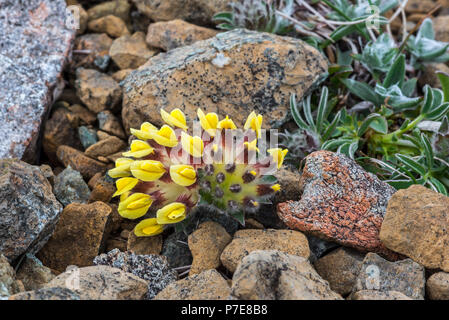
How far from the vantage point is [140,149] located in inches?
107

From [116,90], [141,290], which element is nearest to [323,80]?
[116,90]

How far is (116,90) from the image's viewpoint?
3676 millimetres

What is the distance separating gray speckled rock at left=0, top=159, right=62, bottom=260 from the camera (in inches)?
97.3

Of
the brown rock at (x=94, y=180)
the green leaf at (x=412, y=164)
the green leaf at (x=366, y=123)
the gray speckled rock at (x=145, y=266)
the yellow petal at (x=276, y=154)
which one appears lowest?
the brown rock at (x=94, y=180)

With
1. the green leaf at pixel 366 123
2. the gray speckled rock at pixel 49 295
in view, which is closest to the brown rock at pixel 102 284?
the gray speckled rock at pixel 49 295

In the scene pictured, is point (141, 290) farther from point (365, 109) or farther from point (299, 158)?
point (365, 109)

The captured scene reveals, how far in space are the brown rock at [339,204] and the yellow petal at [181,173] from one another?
0.55 meters

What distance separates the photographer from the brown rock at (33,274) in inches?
98.7

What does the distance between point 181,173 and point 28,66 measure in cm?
171

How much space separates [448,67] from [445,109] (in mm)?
993

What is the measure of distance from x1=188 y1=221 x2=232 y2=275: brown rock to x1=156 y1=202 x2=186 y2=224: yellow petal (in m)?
0.14

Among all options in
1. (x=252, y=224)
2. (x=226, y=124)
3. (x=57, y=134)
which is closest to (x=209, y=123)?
(x=226, y=124)

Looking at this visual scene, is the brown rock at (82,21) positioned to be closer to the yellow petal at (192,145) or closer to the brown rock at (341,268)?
the yellow petal at (192,145)

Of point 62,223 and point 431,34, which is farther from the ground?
point 431,34
